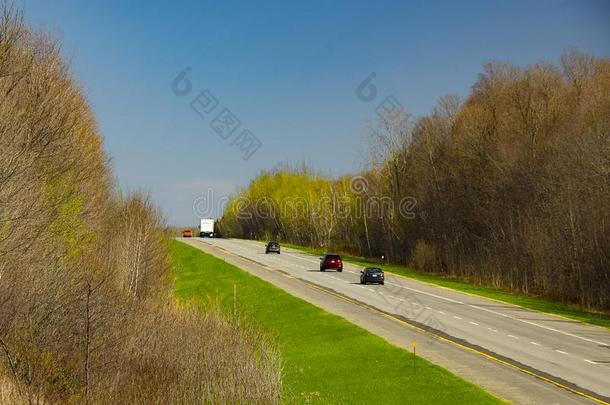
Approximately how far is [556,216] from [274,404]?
112 feet

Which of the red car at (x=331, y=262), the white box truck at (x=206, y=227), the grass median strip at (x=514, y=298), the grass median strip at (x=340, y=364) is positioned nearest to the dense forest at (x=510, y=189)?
the grass median strip at (x=514, y=298)

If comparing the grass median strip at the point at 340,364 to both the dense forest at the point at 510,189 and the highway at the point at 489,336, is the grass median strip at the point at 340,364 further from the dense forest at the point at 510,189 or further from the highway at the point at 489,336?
the dense forest at the point at 510,189

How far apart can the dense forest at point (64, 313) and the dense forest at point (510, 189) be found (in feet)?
86.2

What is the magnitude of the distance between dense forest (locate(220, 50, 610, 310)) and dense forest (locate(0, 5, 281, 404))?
2627cm

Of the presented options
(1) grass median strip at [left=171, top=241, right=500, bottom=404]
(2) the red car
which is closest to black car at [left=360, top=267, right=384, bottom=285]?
(1) grass median strip at [left=171, top=241, right=500, bottom=404]

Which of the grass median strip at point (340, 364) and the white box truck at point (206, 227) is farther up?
the white box truck at point (206, 227)

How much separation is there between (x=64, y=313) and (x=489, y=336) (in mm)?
18251

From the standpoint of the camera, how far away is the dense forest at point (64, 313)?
67.7 ft

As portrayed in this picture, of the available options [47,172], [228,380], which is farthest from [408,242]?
[228,380]

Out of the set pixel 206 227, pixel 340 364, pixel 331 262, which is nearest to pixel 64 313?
pixel 340 364

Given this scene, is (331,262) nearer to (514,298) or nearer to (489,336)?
(514,298)

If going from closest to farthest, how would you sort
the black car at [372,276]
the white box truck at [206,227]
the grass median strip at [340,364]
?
the grass median strip at [340,364] → the black car at [372,276] → the white box truck at [206,227]

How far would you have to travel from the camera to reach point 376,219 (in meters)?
85.3

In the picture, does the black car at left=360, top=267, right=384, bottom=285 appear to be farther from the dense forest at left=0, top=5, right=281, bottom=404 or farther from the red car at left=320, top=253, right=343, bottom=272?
the dense forest at left=0, top=5, right=281, bottom=404
